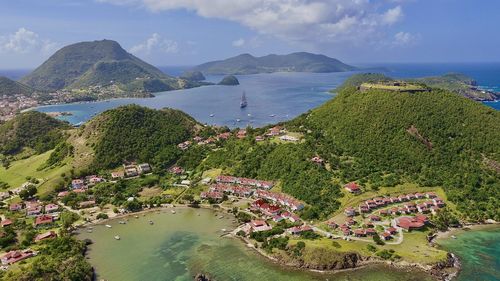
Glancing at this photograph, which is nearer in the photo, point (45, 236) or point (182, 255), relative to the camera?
point (182, 255)

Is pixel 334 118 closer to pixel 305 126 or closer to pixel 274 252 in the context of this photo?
pixel 305 126

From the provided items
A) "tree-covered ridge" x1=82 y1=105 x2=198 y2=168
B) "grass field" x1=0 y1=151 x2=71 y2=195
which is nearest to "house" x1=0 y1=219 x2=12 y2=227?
"grass field" x1=0 y1=151 x2=71 y2=195

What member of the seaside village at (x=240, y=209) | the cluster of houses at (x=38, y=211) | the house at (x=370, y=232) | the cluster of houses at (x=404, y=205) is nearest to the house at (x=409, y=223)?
the seaside village at (x=240, y=209)

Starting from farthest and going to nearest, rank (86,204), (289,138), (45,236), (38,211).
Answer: (289,138) < (86,204) < (38,211) < (45,236)

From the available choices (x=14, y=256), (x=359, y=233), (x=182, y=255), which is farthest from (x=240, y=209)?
(x=14, y=256)

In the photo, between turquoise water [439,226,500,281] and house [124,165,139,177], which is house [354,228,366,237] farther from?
house [124,165,139,177]

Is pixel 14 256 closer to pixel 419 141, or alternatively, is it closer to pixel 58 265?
pixel 58 265
